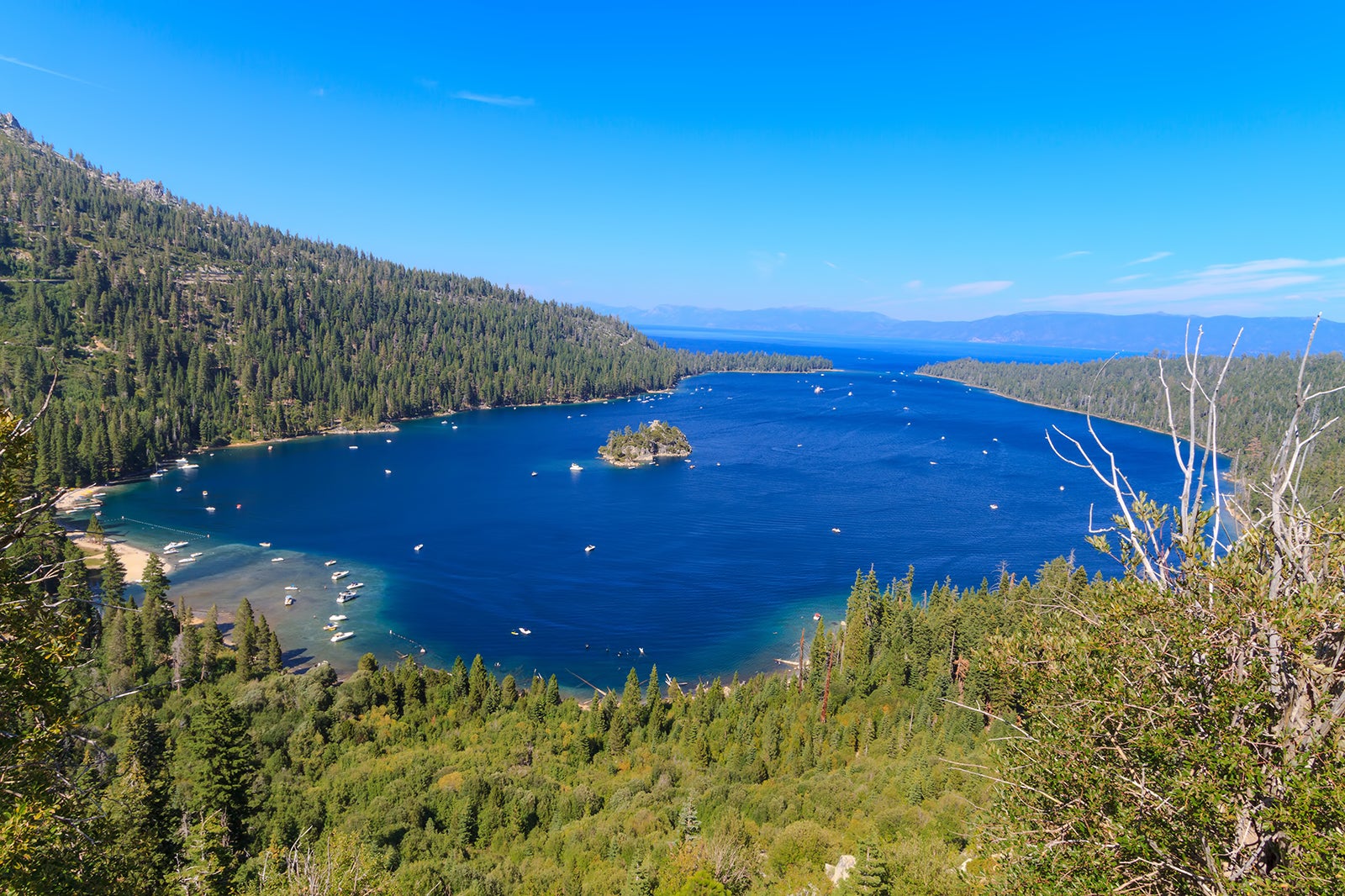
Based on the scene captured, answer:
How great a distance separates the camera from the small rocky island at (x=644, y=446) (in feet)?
427

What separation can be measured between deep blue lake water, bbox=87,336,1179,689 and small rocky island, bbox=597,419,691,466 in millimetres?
5257

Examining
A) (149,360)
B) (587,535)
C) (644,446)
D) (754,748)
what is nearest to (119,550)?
(587,535)

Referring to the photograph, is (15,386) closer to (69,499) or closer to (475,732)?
(69,499)

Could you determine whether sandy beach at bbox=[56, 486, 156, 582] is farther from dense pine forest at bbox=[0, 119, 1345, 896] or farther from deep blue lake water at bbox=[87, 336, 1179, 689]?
dense pine forest at bbox=[0, 119, 1345, 896]

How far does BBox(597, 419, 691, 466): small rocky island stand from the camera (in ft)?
427

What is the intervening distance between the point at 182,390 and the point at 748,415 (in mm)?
133613

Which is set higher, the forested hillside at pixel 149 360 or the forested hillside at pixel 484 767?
the forested hillside at pixel 149 360

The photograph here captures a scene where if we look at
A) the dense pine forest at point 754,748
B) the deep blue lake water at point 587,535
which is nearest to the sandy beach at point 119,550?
the deep blue lake water at point 587,535

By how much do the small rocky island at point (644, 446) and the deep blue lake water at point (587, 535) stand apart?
5.26 metres

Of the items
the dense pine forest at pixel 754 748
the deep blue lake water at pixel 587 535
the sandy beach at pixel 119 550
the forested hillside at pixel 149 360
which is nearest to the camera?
the dense pine forest at pixel 754 748

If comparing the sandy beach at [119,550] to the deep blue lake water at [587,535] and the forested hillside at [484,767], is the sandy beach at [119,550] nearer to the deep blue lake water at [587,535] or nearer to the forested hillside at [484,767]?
the deep blue lake water at [587,535]

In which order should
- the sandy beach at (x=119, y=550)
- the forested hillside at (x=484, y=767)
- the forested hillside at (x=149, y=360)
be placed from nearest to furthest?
the forested hillside at (x=484, y=767) < the sandy beach at (x=119, y=550) < the forested hillside at (x=149, y=360)

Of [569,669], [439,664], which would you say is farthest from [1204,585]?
[439,664]

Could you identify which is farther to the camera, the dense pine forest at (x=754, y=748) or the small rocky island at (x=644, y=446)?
the small rocky island at (x=644, y=446)
